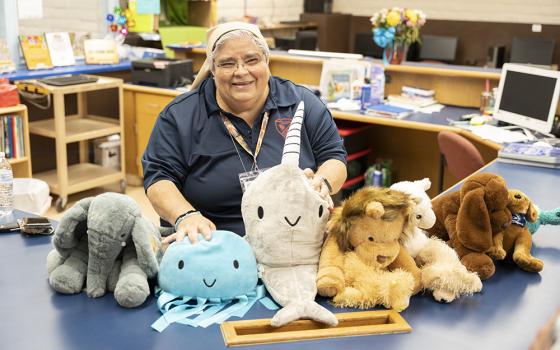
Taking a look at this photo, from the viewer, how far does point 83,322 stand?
146cm

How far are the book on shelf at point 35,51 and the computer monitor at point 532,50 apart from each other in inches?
217

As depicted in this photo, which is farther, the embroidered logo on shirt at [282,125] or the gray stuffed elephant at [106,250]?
the embroidered logo on shirt at [282,125]

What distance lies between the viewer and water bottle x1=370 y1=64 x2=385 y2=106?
452 centimetres

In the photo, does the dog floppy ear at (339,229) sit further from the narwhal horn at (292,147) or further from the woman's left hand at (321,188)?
the narwhal horn at (292,147)

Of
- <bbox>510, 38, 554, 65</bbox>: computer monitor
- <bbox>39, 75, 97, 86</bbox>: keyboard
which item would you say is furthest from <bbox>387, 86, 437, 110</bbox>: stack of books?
<bbox>510, 38, 554, 65</bbox>: computer monitor

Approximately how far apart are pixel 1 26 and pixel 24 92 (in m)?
0.60

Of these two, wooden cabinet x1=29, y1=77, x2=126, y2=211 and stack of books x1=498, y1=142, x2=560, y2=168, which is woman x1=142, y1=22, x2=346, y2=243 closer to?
stack of books x1=498, y1=142, x2=560, y2=168

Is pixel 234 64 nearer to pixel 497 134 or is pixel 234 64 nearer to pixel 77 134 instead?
pixel 497 134

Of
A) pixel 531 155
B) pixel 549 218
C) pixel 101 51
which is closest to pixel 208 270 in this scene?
pixel 549 218

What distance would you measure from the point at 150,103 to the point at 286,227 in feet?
12.0

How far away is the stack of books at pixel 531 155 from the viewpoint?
2.98m

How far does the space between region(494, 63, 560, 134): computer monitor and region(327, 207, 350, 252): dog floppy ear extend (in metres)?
2.53

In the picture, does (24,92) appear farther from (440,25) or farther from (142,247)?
(440,25)

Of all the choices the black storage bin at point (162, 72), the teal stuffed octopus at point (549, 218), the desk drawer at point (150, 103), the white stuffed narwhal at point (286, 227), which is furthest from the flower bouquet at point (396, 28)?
the white stuffed narwhal at point (286, 227)
